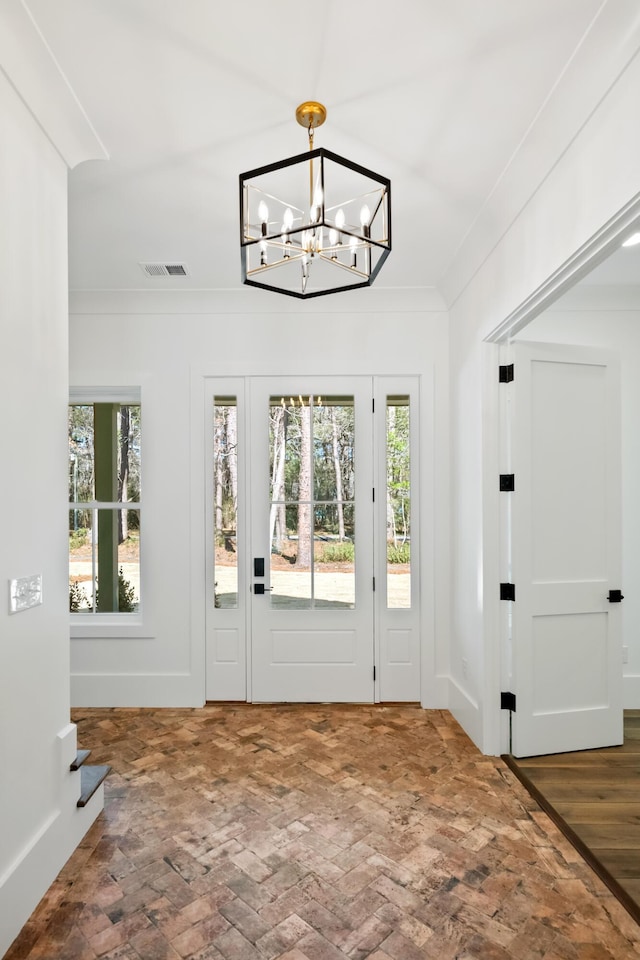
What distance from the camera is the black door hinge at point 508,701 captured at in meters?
3.01

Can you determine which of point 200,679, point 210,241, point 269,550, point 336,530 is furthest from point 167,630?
point 210,241

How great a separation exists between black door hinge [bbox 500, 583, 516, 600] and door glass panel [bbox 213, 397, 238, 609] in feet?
5.89

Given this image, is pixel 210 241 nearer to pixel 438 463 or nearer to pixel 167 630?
pixel 438 463

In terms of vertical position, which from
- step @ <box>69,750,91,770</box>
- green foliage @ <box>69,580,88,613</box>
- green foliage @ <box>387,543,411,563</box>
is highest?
green foliage @ <box>387,543,411,563</box>

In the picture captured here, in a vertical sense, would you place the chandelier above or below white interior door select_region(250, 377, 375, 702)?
above

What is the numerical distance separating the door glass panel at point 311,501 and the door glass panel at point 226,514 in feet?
0.85

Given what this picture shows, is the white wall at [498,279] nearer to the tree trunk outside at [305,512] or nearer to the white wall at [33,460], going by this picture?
the tree trunk outside at [305,512]

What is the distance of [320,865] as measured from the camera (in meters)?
2.14

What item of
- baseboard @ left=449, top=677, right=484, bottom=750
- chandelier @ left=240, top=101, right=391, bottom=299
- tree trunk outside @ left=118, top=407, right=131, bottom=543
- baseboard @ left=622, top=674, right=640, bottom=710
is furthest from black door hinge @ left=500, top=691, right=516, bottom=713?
tree trunk outside @ left=118, top=407, right=131, bottom=543

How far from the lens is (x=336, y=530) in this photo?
3.90 m

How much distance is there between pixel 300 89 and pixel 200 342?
216cm

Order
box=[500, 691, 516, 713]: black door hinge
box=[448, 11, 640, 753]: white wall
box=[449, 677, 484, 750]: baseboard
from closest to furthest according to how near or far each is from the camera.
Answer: box=[448, 11, 640, 753]: white wall, box=[500, 691, 516, 713]: black door hinge, box=[449, 677, 484, 750]: baseboard

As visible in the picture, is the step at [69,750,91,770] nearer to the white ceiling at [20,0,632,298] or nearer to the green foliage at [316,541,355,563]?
the green foliage at [316,541,355,563]

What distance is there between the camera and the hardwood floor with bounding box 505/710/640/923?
2088mm
